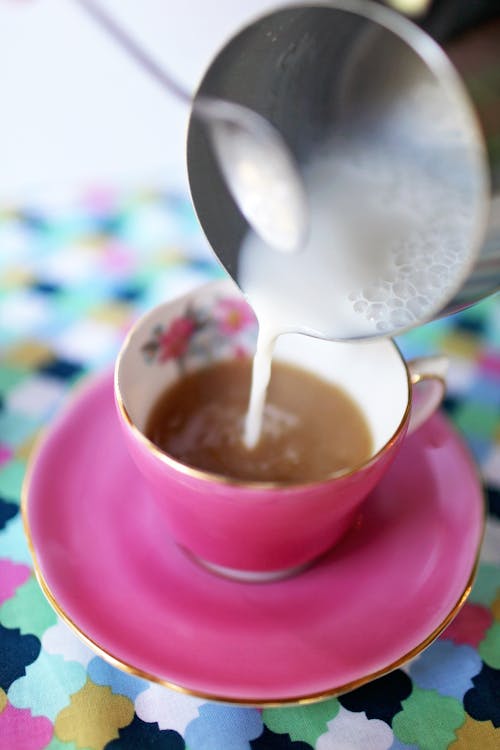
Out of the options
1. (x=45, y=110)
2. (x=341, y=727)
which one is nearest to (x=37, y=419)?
(x=341, y=727)

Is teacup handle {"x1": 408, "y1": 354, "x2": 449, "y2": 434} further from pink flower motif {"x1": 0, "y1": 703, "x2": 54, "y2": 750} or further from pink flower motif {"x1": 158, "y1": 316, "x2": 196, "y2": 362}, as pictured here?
pink flower motif {"x1": 0, "y1": 703, "x2": 54, "y2": 750}

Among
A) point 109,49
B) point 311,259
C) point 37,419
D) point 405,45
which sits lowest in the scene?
point 37,419

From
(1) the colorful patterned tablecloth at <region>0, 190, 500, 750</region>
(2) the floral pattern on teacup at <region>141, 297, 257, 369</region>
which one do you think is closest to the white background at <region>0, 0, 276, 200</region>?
(1) the colorful patterned tablecloth at <region>0, 190, 500, 750</region>

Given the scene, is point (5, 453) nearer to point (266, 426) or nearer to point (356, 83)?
point (266, 426)

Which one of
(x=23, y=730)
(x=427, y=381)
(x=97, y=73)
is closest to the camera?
(x=23, y=730)

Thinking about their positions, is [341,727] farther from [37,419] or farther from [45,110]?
[45,110]

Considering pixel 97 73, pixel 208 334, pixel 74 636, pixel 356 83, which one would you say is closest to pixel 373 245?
pixel 356 83
